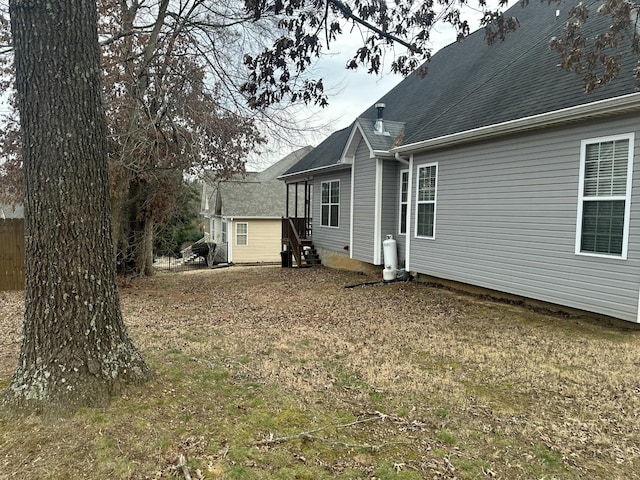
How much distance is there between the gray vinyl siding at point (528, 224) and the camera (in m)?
6.07

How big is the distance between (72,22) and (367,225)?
9435 millimetres

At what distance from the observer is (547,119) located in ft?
21.7

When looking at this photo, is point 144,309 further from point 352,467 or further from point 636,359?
point 636,359

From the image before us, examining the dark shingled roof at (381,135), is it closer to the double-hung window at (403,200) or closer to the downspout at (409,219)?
the double-hung window at (403,200)

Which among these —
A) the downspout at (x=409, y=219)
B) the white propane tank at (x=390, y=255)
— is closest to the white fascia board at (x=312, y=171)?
the downspout at (x=409, y=219)

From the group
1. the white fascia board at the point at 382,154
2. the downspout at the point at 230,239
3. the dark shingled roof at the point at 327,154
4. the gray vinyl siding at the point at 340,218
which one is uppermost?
the dark shingled roof at the point at 327,154

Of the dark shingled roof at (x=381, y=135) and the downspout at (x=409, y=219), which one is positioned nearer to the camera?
the downspout at (x=409, y=219)

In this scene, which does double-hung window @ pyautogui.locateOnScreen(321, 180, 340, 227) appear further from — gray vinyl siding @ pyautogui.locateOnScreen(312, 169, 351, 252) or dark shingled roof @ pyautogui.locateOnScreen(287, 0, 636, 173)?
dark shingled roof @ pyautogui.locateOnScreen(287, 0, 636, 173)

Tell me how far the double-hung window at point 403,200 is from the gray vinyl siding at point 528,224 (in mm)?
1601

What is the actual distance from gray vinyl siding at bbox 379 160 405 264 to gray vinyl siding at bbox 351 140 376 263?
0.95 feet

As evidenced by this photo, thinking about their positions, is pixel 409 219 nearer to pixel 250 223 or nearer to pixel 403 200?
pixel 403 200

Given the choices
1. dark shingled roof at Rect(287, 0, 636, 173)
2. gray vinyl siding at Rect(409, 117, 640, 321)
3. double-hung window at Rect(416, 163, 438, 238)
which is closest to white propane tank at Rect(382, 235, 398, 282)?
double-hung window at Rect(416, 163, 438, 238)

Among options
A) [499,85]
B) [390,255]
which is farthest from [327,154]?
[499,85]

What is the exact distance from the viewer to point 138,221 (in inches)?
530
